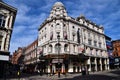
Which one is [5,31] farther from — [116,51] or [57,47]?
[116,51]

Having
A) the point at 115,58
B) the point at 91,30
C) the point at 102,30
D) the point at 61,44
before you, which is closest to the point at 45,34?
the point at 61,44

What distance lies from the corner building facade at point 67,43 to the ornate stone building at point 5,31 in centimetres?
1530

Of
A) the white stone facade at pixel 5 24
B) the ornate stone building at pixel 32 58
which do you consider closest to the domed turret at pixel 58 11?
the ornate stone building at pixel 32 58

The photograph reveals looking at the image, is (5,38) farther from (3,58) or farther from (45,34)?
(45,34)

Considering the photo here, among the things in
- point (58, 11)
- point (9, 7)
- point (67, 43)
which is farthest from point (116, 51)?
point (9, 7)

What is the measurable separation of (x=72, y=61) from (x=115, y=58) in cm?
3440

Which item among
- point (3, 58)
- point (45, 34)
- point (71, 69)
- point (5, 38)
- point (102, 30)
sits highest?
point (102, 30)

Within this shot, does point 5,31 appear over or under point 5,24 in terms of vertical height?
under

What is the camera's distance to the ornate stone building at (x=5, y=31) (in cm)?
2298

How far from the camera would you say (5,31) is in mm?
24047

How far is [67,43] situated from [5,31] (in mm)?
20534

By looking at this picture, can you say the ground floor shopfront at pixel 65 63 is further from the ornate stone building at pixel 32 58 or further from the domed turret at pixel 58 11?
the domed turret at pixel 58 11

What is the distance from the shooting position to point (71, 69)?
1578 inches

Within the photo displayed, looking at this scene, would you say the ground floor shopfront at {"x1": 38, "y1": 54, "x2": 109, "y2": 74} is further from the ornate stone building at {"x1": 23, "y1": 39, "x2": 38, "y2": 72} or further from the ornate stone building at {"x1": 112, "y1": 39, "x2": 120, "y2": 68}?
the ornate stone building at {"x1": 112, "y1": 39, "x2": 120, "y2": 68}
